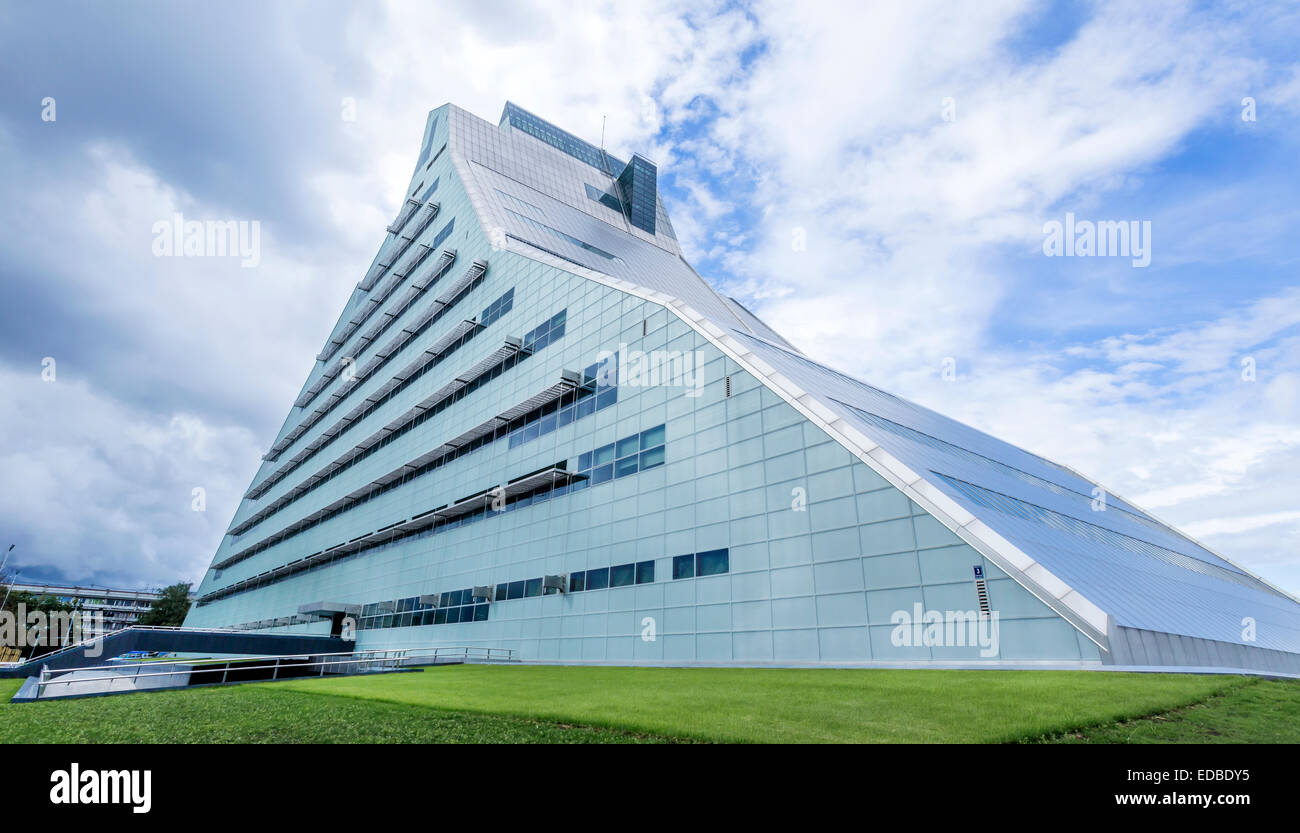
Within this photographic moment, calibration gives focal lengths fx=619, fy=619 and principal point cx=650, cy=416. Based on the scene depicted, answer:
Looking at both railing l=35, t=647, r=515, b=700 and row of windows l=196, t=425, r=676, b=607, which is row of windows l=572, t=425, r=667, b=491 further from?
railing l=35, t=647, r=515, b=700

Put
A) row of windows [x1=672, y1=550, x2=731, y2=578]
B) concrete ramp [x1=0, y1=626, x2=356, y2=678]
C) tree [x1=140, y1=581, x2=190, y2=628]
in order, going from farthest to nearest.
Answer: tree [x1=140, y1=581, x2=190, y2=628] < concrete ramp [x1=0, y1=626, x2=356, y2=678] < row of windows [x1=672, y1=550, x2=731, y2=578]

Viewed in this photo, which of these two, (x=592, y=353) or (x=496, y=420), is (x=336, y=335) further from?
(x=592, y=353)

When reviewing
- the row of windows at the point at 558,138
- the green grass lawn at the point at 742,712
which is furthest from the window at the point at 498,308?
the row of windows at the point at 558,138

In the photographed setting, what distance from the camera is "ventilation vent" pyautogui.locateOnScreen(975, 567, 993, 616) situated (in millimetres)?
16062

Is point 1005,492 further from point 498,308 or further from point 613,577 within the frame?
point 498,308

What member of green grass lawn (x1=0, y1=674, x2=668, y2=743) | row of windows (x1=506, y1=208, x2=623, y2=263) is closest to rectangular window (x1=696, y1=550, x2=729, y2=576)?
green grass lawn (x1=0, y1=674, x2=668, y2=743)

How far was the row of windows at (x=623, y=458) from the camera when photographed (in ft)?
92.0

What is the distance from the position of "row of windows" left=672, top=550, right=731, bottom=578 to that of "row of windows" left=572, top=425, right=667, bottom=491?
4618 mm

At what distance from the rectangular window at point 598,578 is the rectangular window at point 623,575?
0.32 meters

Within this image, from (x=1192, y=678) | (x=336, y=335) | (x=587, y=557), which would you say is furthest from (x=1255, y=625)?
(x=336, y=335)

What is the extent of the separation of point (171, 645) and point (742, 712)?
4345 cm

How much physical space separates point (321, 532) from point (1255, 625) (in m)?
68.7

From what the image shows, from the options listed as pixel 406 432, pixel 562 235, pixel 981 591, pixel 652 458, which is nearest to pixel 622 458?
pixel 652 458

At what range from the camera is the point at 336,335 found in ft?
269
